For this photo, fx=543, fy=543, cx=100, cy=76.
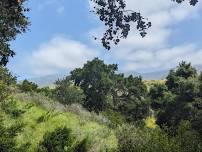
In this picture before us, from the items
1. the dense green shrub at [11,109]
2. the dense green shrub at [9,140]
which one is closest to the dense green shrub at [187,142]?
the dense green shrub at [9,140]

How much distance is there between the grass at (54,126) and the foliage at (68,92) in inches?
2247

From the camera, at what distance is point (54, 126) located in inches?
1344

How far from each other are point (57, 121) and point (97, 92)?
70533 mm

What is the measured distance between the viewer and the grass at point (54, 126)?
31.9m

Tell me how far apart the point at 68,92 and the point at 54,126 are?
6557 centimetres

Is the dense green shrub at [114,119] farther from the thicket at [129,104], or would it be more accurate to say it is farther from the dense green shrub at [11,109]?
the dense green shrub at [11,109]

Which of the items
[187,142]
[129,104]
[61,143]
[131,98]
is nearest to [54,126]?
[61,143]

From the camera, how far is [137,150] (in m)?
32.2

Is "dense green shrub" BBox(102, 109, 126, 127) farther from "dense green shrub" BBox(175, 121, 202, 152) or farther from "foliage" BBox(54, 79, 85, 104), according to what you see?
"foliage" BBox(54, 79, 85, 104)

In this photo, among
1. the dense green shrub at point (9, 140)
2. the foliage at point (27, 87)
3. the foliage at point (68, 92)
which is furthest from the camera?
the foliage at point (68, 92)

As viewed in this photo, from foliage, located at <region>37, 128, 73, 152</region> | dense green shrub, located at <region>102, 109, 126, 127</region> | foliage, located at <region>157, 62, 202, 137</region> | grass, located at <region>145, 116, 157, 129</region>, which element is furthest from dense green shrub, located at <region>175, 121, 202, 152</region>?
grass, located at <region>145, 116, 157, 129</region>

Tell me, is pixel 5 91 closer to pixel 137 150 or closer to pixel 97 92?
pixel 137 150

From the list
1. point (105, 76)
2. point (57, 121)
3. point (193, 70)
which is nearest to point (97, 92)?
point (105, 76)

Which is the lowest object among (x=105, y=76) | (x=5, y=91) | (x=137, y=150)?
(x=137, y=150)
